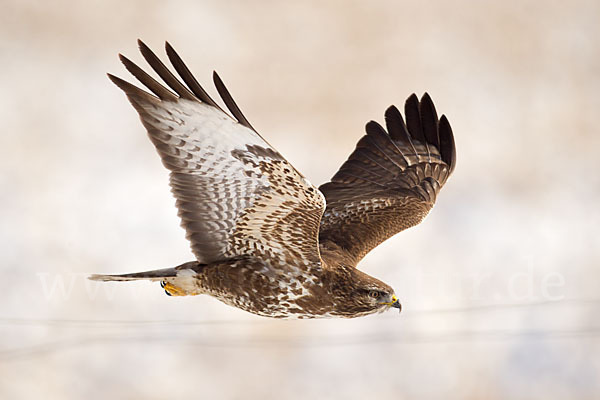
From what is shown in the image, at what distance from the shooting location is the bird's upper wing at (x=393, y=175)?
10.9 feet

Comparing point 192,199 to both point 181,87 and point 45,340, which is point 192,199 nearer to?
point 181,87

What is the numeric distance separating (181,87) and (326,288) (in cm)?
82

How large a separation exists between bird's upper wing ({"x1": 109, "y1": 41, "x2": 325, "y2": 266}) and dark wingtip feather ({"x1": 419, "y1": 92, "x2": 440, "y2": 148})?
50.0 inches

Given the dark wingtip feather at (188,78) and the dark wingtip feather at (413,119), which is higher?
the dark wingtip feather at (413,119)

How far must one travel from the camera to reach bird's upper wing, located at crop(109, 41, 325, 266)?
2.18 metres

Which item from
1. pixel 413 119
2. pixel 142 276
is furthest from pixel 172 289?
pixel 413 119

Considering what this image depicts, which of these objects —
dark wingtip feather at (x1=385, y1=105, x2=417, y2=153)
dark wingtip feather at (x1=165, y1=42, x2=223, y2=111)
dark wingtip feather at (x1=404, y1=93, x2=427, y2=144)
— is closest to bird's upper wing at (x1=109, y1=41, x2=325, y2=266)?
dark wingtip feather at (x1=165, y1=42, x2=223, y2=111)

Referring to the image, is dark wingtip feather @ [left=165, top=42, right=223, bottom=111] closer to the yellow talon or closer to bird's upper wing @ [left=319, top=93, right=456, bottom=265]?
the yellow talon

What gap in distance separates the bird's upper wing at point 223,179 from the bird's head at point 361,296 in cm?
14

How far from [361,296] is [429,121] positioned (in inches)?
55.9

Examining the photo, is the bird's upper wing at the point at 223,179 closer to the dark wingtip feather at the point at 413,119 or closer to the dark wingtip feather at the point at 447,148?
the dark wingtip feather at the point at 413,119

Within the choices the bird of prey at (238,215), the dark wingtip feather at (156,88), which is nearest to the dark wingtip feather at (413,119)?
the bird of prey at (238,215)

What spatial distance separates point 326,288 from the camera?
2465 millimetres

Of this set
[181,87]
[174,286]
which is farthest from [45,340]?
[181,87]
